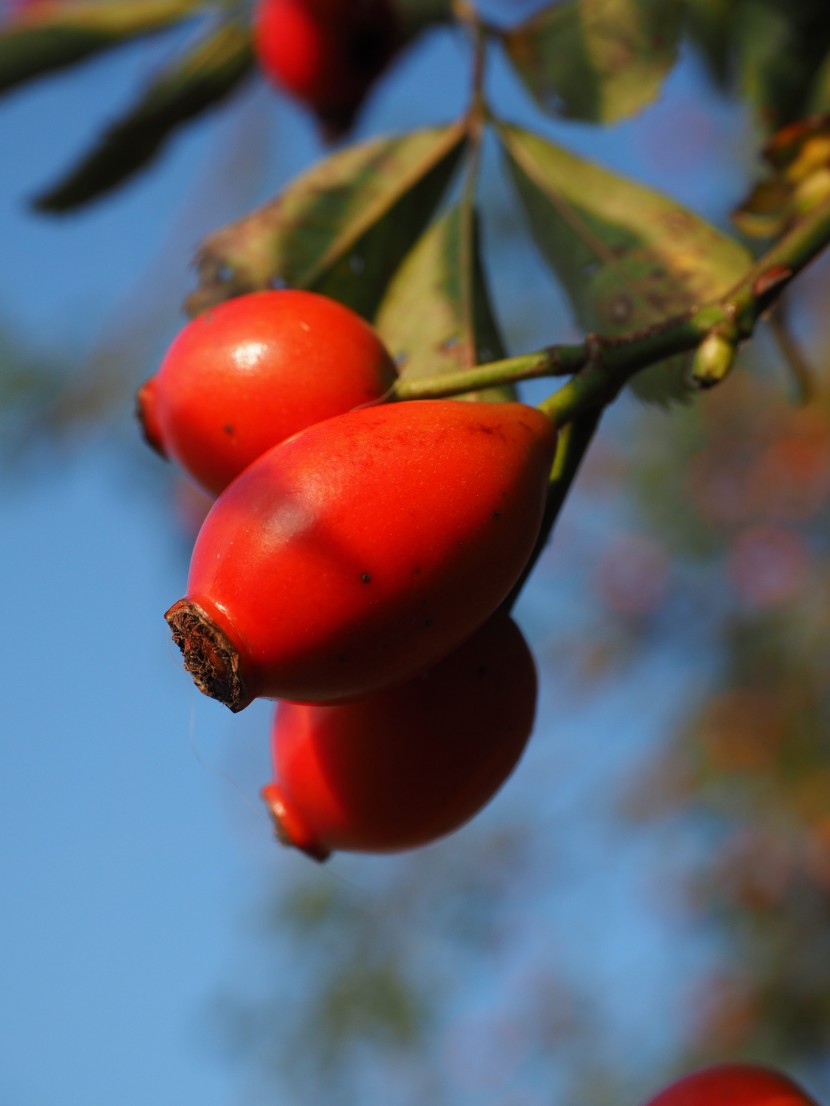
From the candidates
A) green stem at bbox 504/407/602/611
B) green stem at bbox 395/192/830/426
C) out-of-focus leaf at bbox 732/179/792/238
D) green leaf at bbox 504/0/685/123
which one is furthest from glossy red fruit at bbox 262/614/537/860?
green leaf at bbox 504/0/685/123

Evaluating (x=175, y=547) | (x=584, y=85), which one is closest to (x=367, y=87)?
(x=584, y=85)

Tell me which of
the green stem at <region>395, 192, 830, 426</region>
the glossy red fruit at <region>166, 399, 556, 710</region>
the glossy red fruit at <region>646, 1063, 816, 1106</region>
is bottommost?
the glossy red fruit at <region>646, 1063, 816, 1106</region>

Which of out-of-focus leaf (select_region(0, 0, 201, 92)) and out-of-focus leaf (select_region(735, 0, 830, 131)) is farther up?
out-of-focus leaf (select_region(0, 0, 201, 92))

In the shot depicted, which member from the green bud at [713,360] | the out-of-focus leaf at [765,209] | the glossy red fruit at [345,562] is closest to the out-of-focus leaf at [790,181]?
the out-of-focus leaf at [765,209]

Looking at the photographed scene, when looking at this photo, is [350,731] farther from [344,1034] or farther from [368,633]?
[344,1034]

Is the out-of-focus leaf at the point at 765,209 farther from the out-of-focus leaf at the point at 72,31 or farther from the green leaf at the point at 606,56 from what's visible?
the out-of-focus leaf at the point at 72,31

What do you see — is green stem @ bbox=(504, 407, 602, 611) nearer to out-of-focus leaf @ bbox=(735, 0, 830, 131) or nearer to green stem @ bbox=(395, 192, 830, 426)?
green stem @ bbox=(395, 192, 830, 426)
